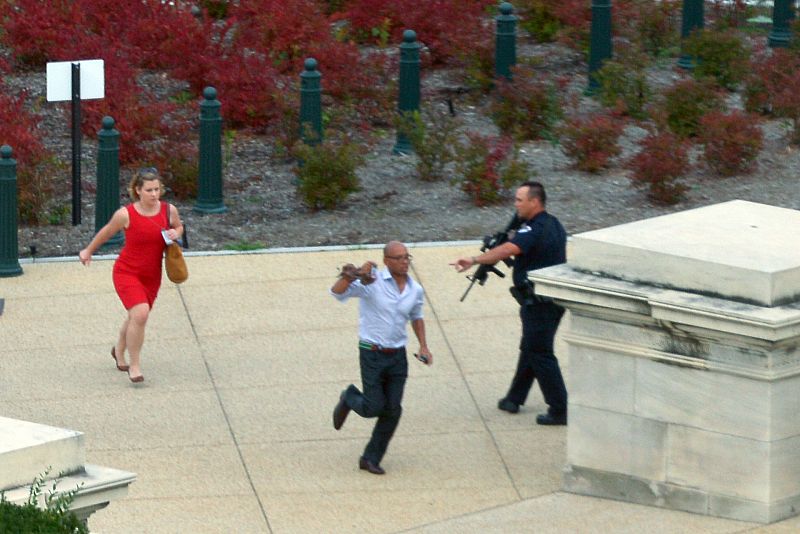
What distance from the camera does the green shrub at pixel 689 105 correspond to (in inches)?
653

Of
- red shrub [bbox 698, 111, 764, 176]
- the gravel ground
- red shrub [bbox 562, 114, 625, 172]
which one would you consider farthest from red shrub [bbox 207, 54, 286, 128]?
red shrub [bbox 698, 111, 764, 176]

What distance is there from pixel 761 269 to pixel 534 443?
2.22m

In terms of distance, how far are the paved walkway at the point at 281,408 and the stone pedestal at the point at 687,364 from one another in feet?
0.66

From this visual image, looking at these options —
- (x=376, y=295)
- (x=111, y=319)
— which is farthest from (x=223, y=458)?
(x=111, y=319)

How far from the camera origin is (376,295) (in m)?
9.32

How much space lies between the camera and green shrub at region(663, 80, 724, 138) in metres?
16.6

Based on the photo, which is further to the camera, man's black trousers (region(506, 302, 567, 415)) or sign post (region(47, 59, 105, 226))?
sign post (region(47, 59, 105, 226))

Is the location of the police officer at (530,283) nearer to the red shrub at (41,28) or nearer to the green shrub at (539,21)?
the red shrub at (41,28)

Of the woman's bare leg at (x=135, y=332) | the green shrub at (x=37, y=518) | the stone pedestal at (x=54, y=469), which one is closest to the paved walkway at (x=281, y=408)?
the woman's bare leg at (x=135, y=332)

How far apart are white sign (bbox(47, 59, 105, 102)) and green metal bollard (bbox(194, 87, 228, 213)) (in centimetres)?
89

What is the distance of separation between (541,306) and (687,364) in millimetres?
1509

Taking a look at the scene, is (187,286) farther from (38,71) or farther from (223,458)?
(38,71)

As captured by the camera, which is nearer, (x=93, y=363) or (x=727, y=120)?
(x=93, y=363)

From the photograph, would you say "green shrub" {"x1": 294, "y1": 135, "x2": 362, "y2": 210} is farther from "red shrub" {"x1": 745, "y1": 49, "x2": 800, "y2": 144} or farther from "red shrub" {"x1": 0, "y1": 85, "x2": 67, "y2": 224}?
"red shrub" {"x1": 745, "y1": 49, "x2": 800, "y2": 144}
